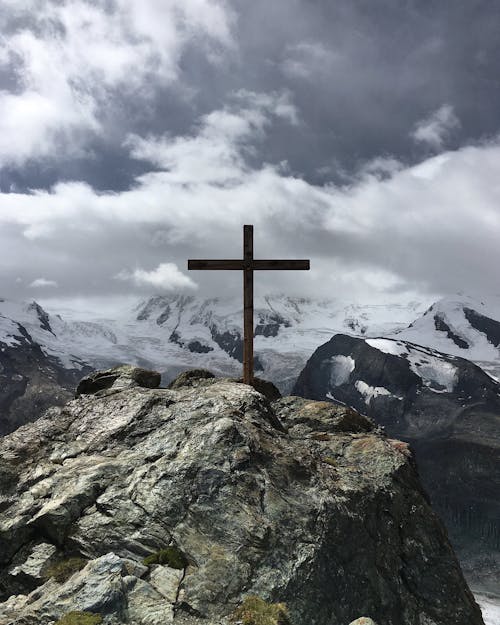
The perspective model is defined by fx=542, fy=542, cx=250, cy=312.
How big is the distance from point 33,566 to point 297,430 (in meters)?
12.0

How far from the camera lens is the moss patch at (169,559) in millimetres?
13711

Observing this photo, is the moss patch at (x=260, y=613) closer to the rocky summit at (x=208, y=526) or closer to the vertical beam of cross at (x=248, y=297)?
the rocky summit at (x=208, y=526)

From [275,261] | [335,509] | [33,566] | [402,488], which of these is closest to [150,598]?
[33,566]

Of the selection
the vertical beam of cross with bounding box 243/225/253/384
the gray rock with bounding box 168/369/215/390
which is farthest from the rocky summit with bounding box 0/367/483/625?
the vertical beam of cross with bounding box 243/225/253/384

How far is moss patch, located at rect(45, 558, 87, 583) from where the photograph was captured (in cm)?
1371

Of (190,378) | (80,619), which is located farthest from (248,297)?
(80,619)

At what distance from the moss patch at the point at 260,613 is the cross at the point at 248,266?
12.1 meters

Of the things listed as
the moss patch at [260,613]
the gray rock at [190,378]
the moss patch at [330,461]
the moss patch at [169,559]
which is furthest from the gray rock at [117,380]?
the moss patch at [260,613]

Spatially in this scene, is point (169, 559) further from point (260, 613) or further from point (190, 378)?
point (190, 378)

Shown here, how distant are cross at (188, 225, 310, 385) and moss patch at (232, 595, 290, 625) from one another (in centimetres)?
1215

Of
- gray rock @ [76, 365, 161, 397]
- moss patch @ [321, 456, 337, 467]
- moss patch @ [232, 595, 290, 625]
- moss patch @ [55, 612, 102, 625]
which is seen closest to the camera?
moss patch @ [55, 612, 102, 625]

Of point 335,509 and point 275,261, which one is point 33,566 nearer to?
point 335,509

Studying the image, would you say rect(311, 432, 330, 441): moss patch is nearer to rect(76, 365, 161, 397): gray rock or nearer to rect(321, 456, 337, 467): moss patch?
rect(321, 456, 337, 467): moss patch

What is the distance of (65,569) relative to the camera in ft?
45.5
